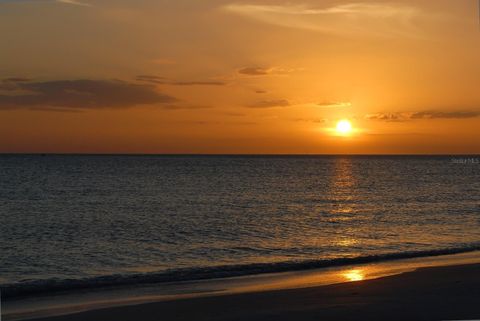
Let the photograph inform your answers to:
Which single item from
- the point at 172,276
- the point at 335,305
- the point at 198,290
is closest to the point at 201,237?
the point at 172,276

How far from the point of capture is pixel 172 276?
1731 centimetres

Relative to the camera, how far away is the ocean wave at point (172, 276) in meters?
15.8

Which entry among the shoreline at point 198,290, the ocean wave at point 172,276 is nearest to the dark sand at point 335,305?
the shoreline at point 198,290

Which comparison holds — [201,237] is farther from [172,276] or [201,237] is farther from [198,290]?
[198,290]

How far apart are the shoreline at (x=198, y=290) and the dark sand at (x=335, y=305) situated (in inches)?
18.2

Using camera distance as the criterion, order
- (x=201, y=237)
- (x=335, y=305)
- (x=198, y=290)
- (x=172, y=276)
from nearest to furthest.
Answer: (x=335, y=305), (x=198, y=290), (x=172, y=276), (x=201, y=237)

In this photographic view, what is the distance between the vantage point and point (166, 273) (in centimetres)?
1789

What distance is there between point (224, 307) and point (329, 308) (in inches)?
84.0

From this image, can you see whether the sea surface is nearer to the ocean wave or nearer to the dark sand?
the ocean wave

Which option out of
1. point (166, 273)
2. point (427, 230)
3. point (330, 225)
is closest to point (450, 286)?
point (166, 273)

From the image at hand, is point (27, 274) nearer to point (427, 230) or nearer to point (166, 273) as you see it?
point (166, 273)

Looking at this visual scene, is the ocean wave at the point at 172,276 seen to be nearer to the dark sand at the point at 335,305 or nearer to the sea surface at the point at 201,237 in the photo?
the sea surface at the point at 201,237

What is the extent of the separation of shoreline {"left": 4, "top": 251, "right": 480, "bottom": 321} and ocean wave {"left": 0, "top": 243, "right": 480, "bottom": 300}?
0.63 meters

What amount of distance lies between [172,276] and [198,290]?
251 cm
